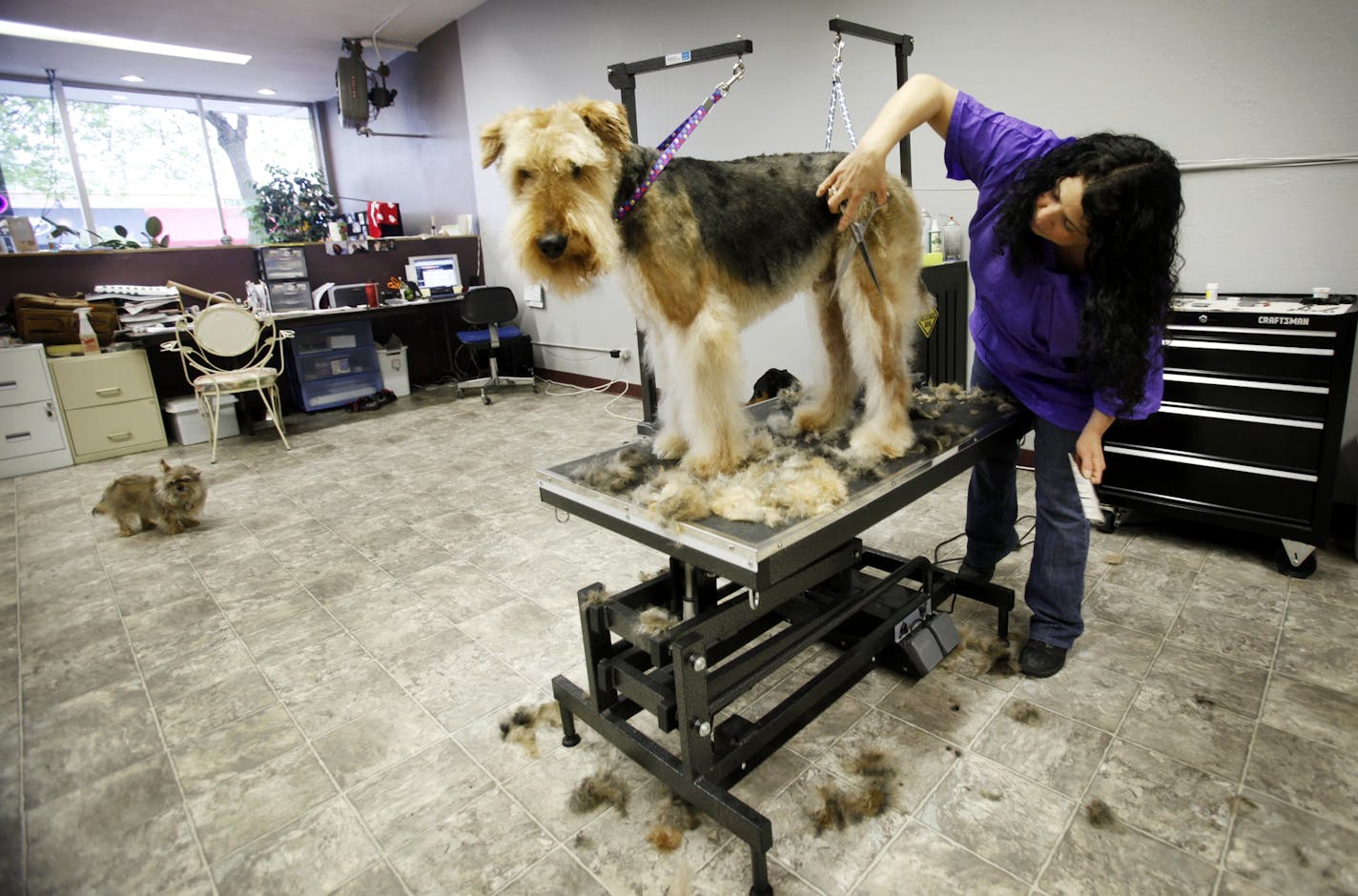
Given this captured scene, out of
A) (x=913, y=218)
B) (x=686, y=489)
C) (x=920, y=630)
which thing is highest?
(x=913, y=218)

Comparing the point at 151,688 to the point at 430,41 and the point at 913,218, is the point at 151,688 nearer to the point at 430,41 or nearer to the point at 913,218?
the point at 913,218

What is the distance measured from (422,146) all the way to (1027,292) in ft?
25.8

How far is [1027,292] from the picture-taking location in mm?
1804

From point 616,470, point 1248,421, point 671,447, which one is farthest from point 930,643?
point 1248,421

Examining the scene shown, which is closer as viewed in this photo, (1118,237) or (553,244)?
(553,244)

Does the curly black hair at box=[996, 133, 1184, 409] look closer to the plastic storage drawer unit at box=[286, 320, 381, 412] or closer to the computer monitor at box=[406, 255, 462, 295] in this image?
the plastic storage drawer unit at box=[286, 320, 381, 412]

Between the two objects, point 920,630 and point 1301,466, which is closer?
point 920,630

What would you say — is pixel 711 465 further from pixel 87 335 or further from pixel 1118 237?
pixel 87 335

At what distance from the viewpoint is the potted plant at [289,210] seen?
692 centimetres

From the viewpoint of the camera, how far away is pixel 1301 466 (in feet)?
8.46

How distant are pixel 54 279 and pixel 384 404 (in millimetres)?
2596

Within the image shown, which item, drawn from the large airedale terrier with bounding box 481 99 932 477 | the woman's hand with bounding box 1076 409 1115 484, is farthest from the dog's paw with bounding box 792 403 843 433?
the woman's hand with bounding box 1076 409 1115 484

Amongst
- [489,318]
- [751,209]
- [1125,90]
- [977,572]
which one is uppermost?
[1125,90]

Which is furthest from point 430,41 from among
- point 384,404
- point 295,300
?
point 384,404
